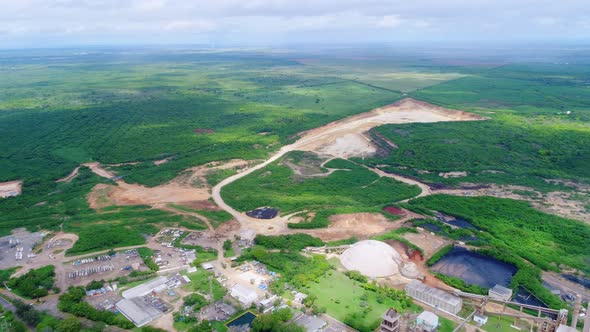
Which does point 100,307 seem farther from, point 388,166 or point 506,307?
point 388,166

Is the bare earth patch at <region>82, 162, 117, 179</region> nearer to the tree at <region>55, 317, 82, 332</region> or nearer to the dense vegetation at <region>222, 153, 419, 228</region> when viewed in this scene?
the dense vegetation at <region>222, 153, 419, 228</region>

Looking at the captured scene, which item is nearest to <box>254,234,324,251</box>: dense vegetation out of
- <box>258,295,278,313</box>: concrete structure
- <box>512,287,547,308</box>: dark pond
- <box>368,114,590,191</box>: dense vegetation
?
<box>258,295,278,313</box>: concrete structure

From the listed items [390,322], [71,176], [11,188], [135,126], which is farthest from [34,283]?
[135,126]

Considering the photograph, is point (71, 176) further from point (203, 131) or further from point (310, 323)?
point (310, 323)

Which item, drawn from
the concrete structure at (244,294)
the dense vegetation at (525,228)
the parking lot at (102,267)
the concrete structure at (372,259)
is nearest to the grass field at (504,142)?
the dense vegetation at (525,228)

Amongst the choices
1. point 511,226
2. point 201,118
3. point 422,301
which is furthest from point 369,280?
point 201,118
